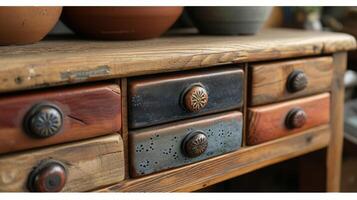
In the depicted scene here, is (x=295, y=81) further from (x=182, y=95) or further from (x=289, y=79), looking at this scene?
(x=182, y=95)

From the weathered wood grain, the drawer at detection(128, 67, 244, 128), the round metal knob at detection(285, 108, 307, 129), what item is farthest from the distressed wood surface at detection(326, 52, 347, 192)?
the weathered wood grain

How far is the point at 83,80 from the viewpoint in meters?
0.61

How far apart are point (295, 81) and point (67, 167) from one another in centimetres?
46

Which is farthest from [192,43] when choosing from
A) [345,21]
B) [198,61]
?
[345,21]

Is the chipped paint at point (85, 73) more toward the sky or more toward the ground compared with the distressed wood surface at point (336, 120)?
more toward the sky

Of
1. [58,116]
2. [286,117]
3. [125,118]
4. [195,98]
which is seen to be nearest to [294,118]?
[286,117]

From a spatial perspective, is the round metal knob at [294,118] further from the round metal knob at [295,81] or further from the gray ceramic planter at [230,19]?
the gray ceramic planter at [230,19]

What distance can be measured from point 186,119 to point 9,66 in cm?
→ 31

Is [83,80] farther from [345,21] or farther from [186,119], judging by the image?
[345,21]

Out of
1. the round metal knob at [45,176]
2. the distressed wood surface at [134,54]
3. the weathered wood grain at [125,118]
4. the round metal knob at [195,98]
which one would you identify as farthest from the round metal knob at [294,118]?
the round metal knob at [45,176]

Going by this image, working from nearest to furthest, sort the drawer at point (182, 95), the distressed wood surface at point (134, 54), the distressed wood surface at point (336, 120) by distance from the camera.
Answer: the distressed wood surface at point (134, 54) < the drawer at point (182, 95) < the distressed wood surface at point (336, 120)

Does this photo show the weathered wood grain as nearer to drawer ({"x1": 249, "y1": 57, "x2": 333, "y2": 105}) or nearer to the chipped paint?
the chipped paint

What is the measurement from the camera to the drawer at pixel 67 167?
59cm

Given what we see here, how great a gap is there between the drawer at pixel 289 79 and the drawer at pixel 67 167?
0.95 feet
